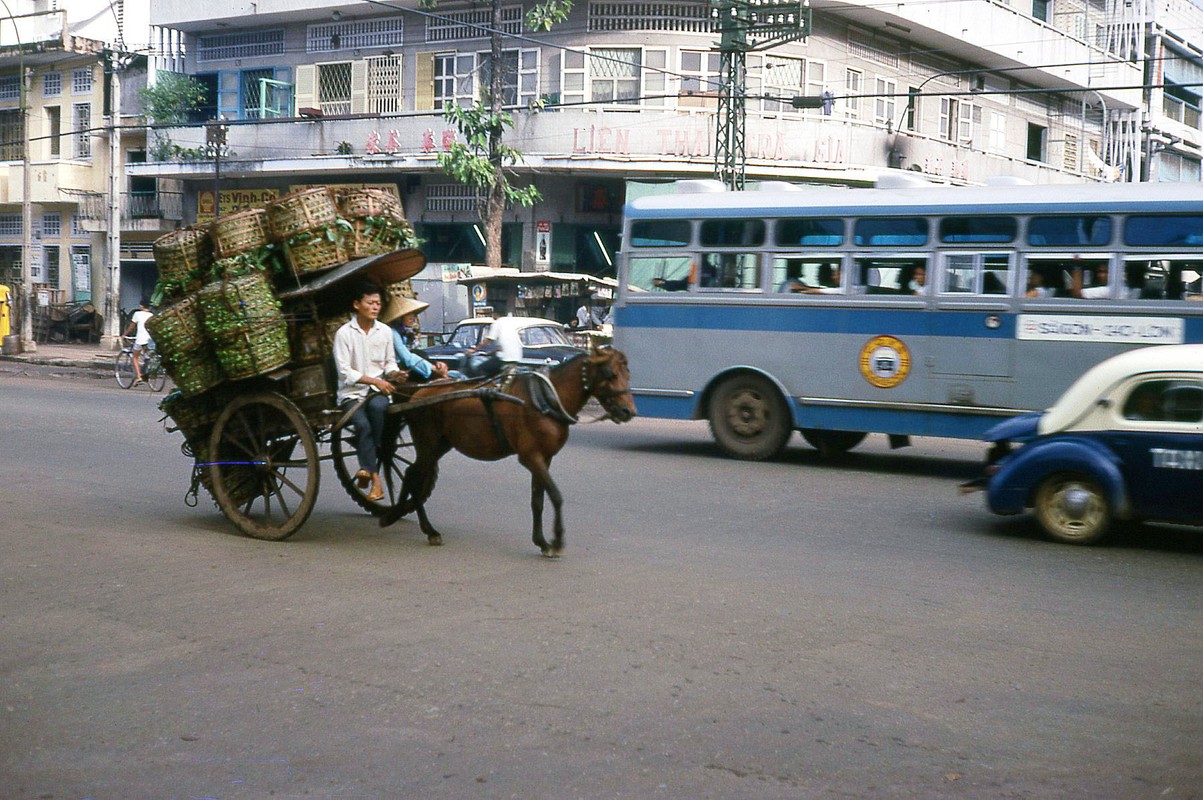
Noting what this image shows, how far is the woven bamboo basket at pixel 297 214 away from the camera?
8.36m

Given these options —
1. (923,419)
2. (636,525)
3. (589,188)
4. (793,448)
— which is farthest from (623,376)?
(589,188)

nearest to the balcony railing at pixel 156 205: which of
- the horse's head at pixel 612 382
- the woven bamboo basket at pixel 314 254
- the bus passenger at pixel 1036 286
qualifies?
the bus passenger at pixel 1036 286

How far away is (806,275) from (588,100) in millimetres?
17157

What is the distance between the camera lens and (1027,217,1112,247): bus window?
40.2 ft

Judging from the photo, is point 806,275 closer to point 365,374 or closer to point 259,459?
point 365,374

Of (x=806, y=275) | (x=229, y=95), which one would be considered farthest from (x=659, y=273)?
(x=229, y=95)

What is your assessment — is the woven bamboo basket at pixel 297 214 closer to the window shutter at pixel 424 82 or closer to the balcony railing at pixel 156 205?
the window shutter at pixel 424 82

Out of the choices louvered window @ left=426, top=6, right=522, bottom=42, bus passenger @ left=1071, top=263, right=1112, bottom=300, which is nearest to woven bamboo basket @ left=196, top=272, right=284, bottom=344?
bus passenger @ left=1071, top=263, right=1112, bottom=300

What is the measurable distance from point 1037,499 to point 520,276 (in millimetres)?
17933

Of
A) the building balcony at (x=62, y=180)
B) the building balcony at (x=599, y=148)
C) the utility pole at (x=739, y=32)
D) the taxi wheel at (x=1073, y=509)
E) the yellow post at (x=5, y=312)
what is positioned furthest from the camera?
the building balcony at (x=62, y=180)

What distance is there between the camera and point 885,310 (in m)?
13.4

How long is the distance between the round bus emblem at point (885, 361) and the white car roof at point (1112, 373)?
3901mm

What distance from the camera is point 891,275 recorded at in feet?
43.9

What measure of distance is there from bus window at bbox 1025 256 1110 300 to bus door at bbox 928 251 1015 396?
0.81ft
